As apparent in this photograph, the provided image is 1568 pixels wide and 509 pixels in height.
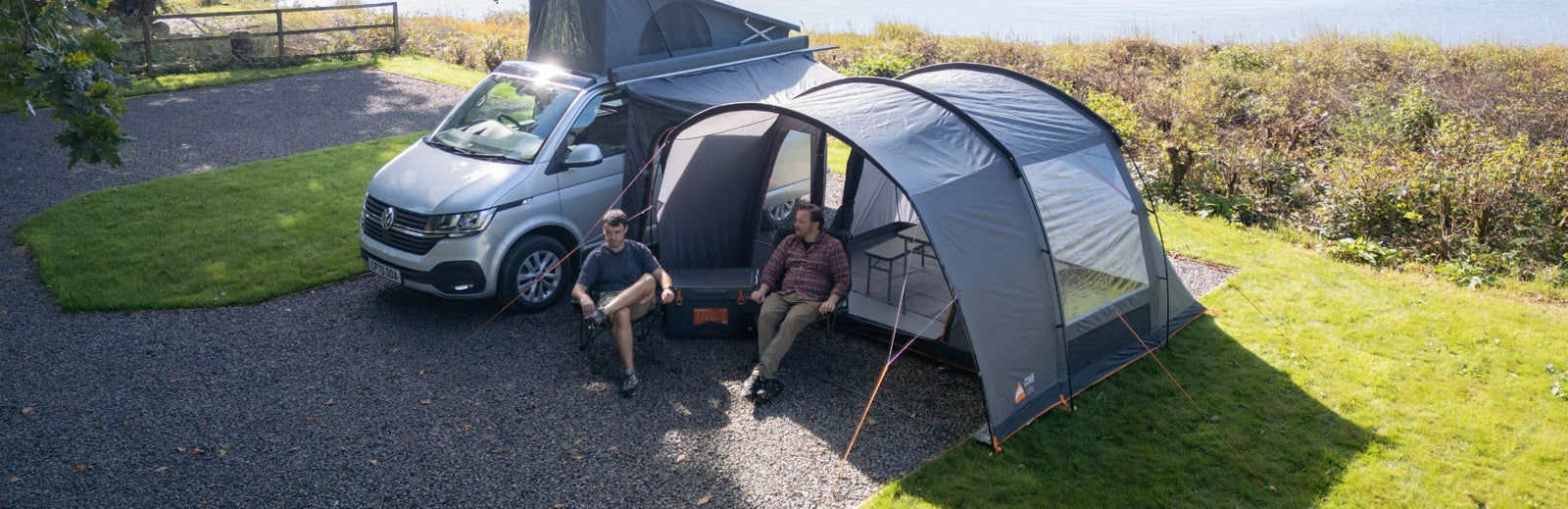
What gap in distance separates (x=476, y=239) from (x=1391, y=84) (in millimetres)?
13505

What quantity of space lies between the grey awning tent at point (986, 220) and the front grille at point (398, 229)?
186 centimetres

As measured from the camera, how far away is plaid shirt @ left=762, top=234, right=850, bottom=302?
681cm

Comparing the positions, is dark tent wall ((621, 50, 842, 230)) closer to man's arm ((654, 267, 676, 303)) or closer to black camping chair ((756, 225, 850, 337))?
man's arm ((654, 267, 676, 303))

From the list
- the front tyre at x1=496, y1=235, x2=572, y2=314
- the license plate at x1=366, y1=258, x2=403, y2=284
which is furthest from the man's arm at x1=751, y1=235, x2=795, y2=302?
the license plate at x1=366, y1=258, x2=403, y2=284

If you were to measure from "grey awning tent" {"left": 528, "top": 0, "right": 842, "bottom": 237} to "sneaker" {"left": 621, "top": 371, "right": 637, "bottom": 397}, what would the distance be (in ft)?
6.34

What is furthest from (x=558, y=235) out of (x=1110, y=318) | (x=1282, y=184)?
(x=1282, y=184)

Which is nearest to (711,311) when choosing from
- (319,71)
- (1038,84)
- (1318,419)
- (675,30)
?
(1038,84)

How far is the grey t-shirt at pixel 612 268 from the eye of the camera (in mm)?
6887

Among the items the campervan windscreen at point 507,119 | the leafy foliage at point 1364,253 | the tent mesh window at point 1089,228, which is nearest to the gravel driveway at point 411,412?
the tent mesh window at point 1089,228

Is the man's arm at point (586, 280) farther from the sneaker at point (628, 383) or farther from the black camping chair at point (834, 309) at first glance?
the black camping chair at point (834, 309)

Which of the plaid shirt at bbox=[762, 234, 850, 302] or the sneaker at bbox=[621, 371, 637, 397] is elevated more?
the plaid shirt at bbox=[762, 234, 850, 302]

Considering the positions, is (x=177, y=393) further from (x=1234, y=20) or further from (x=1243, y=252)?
(x=1234, y=20)

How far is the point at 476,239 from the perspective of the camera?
7289 millimetres

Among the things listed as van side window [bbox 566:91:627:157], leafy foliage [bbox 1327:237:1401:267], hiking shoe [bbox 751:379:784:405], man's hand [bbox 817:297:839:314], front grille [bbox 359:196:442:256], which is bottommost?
hiking shoe [bbox 751:379:784:405]
